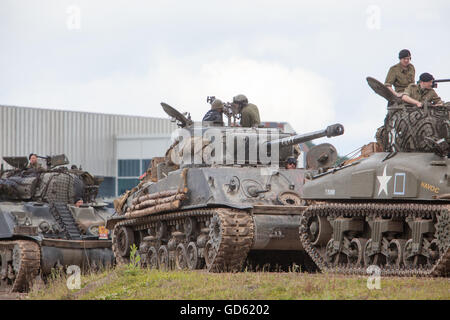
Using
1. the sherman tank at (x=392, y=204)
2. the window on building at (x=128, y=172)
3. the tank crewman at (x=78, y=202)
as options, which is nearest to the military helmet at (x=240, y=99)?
the sherman tank at (x=392, y=204)

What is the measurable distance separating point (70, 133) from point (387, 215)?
36648mm

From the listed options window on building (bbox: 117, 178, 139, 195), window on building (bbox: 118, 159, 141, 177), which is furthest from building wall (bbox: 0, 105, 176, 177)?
window on building (bbox: 117, 178, 139, 195)

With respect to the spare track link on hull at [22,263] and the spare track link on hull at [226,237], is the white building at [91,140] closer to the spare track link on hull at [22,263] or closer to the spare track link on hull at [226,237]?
the spare track link on hull at [22,263]

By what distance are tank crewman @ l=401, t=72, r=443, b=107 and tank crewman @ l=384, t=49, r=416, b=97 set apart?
25.4 inches

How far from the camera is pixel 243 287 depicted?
13633 mm

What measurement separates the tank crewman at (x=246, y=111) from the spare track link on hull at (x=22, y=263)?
20.0ft

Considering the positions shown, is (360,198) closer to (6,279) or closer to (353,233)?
(353,233)

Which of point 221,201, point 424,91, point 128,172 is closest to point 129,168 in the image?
point 128,172

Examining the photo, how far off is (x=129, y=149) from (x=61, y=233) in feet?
87.9

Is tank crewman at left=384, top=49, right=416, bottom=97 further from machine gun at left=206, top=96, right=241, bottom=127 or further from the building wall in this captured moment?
the building wall

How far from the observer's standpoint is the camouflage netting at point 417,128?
15.9 m

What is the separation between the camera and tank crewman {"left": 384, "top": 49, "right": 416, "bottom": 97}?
57.6 feet
